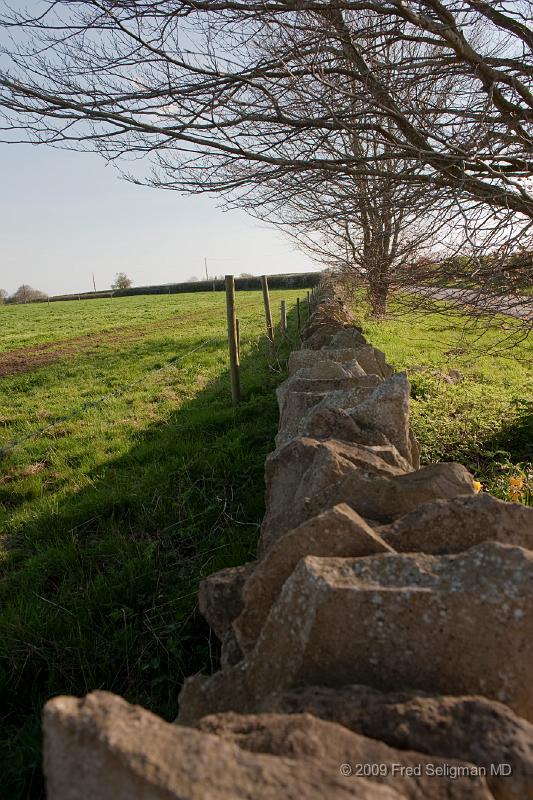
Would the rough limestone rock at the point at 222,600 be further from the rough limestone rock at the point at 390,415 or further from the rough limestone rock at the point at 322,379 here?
the rough limestone rock at the point at 322,379

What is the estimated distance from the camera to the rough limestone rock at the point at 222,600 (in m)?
2.11

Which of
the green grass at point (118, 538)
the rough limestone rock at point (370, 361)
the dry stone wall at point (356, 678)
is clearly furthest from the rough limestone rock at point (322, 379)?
the dry stone wall at point (356, 678)

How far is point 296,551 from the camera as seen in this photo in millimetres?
1884

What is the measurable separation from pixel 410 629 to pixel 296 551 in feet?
1.63

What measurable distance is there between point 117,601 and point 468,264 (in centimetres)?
350

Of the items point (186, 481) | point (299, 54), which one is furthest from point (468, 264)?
point (186, 481)

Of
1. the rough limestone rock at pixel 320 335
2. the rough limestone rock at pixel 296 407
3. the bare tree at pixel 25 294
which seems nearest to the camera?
the rough limestone rock at pixel 296 407

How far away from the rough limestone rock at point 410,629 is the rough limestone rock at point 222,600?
474 mm

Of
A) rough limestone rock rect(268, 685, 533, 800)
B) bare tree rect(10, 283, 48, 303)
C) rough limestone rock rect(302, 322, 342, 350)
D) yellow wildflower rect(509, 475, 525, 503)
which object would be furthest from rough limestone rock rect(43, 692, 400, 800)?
bare tree rect(10, 283, 48, 303)

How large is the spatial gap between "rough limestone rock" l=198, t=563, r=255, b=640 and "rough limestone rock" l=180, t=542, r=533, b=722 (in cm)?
47

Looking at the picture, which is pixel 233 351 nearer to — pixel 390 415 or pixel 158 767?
pixel 390 415

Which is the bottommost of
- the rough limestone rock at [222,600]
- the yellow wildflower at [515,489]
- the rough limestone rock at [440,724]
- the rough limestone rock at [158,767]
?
the yellow wildflower at [515,489]

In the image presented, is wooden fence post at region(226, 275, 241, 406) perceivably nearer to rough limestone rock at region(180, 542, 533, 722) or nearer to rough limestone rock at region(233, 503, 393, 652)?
rough limestone rock at region(233, 503, 393, 652)

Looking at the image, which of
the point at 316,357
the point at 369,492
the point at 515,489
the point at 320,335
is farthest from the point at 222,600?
the point at 320,335
